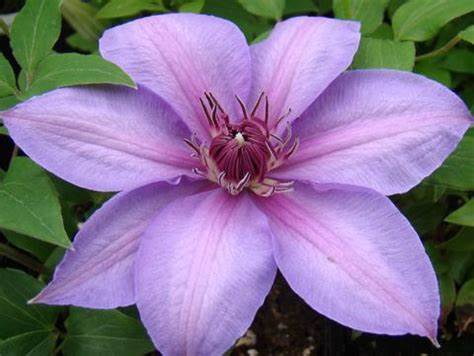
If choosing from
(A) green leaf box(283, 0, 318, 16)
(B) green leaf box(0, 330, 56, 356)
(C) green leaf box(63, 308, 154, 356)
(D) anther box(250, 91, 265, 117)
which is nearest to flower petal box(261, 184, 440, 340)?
(D) anther box(250, 91, 265, 117)

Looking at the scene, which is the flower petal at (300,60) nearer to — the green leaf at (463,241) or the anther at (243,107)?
the anther at (243,107)

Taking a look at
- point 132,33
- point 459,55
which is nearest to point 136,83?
point 132,33

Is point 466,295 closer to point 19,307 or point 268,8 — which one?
point 268,8

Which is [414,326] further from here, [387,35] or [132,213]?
[387,35]

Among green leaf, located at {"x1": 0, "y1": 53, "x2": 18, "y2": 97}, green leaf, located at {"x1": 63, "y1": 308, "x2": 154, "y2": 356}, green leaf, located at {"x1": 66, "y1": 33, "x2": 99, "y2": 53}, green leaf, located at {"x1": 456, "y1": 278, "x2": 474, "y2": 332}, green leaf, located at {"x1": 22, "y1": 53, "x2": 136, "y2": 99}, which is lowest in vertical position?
green leaf, located at {"x1": 456, "y1": 278, "x2": 474, "y2": 332}

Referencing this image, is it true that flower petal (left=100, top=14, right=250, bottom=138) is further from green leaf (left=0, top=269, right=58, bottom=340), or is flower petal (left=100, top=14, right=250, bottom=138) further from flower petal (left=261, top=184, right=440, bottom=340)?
green leaf (left=0, top=269, right=58, bottom=340)

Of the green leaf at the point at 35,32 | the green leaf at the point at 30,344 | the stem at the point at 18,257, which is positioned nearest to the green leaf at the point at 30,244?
the stem at the point at 18,257

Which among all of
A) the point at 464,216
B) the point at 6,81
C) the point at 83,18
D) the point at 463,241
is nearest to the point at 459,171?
the point at 464,216
